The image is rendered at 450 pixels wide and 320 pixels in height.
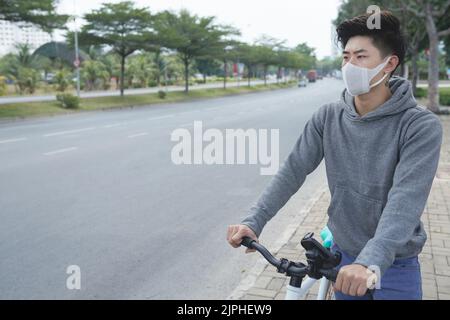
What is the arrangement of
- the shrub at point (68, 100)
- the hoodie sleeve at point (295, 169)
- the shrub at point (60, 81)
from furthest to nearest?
the shrub at point (60, 81) → the shrub at point (68, 100) → the hoodie sleeve at point (295, 169)

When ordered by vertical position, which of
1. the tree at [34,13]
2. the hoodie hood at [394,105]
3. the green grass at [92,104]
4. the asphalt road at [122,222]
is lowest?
the asphalt road at [122,222]

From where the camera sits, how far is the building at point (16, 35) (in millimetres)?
20772

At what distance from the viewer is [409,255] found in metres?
1.76

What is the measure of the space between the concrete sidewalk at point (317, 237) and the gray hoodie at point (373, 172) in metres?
1.16

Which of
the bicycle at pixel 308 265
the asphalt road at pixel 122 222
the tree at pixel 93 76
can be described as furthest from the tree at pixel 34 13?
the tree at pixel 93 76

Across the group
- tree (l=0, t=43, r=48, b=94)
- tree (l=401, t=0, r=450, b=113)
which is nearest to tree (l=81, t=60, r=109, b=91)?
tree (l=0, t=43, r=48, b=94)

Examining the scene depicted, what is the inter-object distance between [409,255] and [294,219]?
3668mm

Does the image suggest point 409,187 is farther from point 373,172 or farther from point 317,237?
point 317,237

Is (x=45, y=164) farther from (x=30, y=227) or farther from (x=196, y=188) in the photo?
(x=30, y=227)

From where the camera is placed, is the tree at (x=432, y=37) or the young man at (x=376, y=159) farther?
the tree at (x=432, y=37)

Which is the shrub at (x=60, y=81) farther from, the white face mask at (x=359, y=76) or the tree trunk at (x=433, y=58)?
the white face mask at (x=359, y=76)
